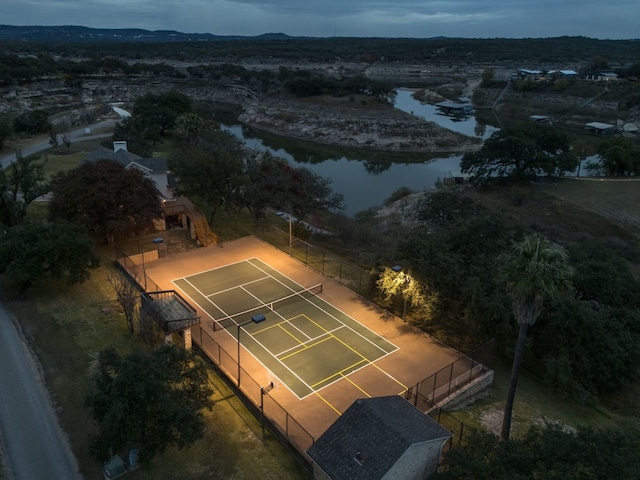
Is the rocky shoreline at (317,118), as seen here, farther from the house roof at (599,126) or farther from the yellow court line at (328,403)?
the yellow court line at (328,403)

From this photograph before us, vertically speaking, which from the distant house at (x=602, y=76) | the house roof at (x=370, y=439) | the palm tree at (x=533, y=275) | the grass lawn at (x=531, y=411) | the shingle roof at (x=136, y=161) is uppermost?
the distant house at (x=602, y=76)

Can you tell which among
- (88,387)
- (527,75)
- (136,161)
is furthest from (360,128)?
(527,75)

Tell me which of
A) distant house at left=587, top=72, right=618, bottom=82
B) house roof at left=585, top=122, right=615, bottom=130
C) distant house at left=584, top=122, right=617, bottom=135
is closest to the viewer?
distant house at left=584, top=122, right=617, bottom=135

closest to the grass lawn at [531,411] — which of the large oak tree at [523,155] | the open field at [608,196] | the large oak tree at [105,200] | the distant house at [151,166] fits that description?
the large oak tree at [105,200]

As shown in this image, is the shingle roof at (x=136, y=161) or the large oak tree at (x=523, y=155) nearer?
the shingle roof at (x=136, y=161)

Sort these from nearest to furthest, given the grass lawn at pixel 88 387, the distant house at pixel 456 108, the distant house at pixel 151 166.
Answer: the grass lawn at pixel 88 387 → the distant house at pixel 151 166 → the distant house at pixel 456 108

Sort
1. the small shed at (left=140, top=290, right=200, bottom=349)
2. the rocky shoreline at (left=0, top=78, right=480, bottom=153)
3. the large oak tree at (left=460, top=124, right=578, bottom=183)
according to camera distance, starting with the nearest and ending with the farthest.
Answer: the small shed at (left=140, top=290, right=200, bottom=349) < the large oak tree at (left=460, top=124, right=578, bottom=183) < the rocky shoreline at (left=0, top=78, right=480, bottom=153)

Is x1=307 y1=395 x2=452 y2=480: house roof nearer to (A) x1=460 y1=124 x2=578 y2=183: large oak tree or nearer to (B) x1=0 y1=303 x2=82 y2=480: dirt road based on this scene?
(B) x1=0 y1=303 x2=82 y2=480: dirt road

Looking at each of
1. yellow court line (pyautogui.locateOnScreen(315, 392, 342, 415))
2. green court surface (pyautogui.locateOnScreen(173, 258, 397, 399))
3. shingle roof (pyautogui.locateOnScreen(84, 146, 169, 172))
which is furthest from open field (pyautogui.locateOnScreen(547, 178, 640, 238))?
shingle roof (pyautogui.locateOnScreen(84, 146, 169, 172))
